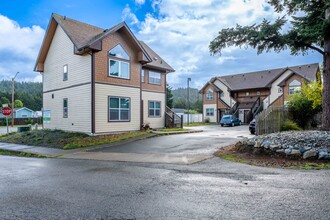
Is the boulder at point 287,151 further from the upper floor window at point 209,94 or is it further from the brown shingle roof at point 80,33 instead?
the upper floor window at point 209,94

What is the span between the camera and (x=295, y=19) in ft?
40.7

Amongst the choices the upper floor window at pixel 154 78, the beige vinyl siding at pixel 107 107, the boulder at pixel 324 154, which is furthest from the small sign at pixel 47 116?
the boulder at pixel 324 154

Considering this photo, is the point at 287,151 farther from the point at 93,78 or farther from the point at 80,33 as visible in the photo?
the point at 80,33

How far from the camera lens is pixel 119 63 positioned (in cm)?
1923

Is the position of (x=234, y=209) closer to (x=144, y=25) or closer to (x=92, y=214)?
(x=92, y=214)

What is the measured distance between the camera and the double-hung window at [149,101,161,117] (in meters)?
23.2

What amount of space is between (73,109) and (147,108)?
6631 millimetres

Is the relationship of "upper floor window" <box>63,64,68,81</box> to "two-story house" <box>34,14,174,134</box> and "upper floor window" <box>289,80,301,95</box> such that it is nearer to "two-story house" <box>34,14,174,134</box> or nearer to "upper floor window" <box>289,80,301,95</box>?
"two-story house" <box>34,14,174,134</box>

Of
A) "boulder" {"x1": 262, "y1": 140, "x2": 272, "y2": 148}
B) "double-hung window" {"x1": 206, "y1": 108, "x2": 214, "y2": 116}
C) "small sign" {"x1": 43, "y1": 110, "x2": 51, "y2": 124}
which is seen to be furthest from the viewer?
"double-hung window" {"x1": 206, "y1": 108, "x2": 214, "y2": 116}

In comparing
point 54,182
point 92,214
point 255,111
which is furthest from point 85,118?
→ point 255,111

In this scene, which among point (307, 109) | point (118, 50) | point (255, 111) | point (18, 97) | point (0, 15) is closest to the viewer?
point (307, 109)

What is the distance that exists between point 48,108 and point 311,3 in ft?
68.1

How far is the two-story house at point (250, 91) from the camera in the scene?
36.6m

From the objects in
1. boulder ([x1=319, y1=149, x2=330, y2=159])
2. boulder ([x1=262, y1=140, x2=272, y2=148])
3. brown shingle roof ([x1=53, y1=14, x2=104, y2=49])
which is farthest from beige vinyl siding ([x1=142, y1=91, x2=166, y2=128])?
boulder ([x1=319, y1=149, x2=330, y2=159])
